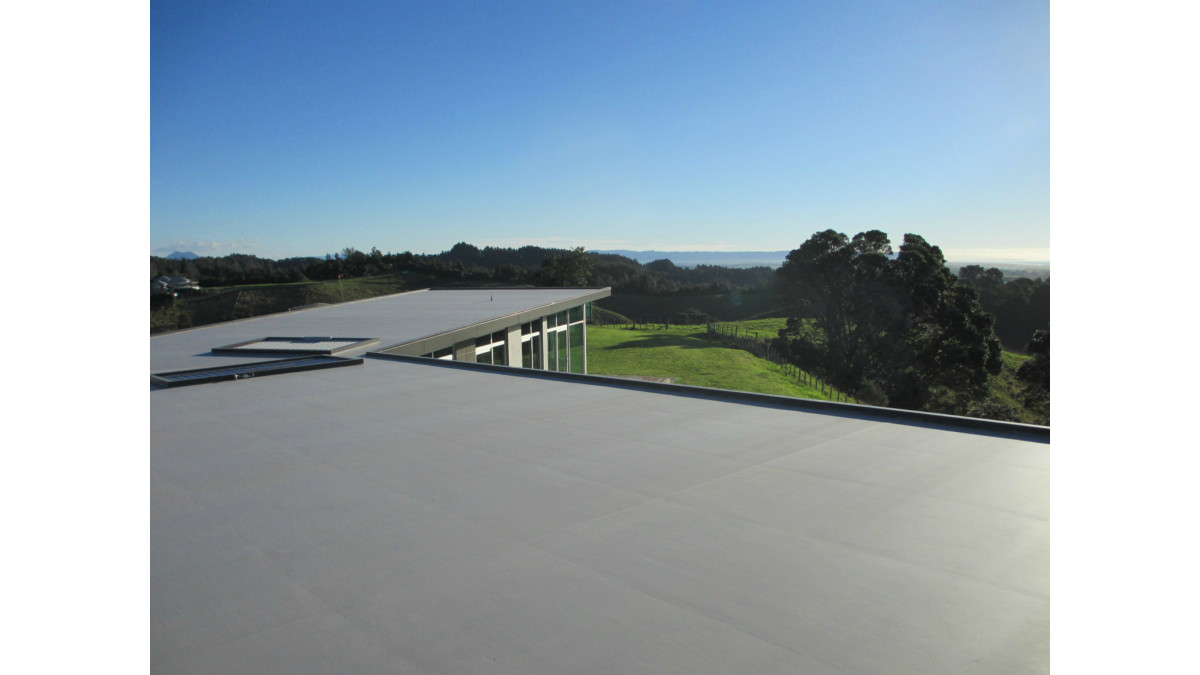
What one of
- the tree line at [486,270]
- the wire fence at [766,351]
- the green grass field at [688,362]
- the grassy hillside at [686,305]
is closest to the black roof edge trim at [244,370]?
the green grass field at [688,362]

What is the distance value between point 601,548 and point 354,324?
11.2m

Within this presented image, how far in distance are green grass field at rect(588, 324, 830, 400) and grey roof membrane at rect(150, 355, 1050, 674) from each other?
18.5 meters

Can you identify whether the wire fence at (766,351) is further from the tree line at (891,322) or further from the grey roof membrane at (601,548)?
the grey roof membrane at (601,548)

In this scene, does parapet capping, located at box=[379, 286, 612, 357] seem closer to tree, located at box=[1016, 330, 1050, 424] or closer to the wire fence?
the wire fence

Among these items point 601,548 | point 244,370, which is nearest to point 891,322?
point 244,370

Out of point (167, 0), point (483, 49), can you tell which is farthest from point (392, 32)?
point (167, 0)

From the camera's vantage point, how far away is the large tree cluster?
2484cm

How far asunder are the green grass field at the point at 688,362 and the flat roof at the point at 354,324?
8033mm

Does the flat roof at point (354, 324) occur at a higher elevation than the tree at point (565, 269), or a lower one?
lower

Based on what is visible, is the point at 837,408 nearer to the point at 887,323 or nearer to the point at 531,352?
the point at 531,352

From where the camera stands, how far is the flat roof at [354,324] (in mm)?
9032
